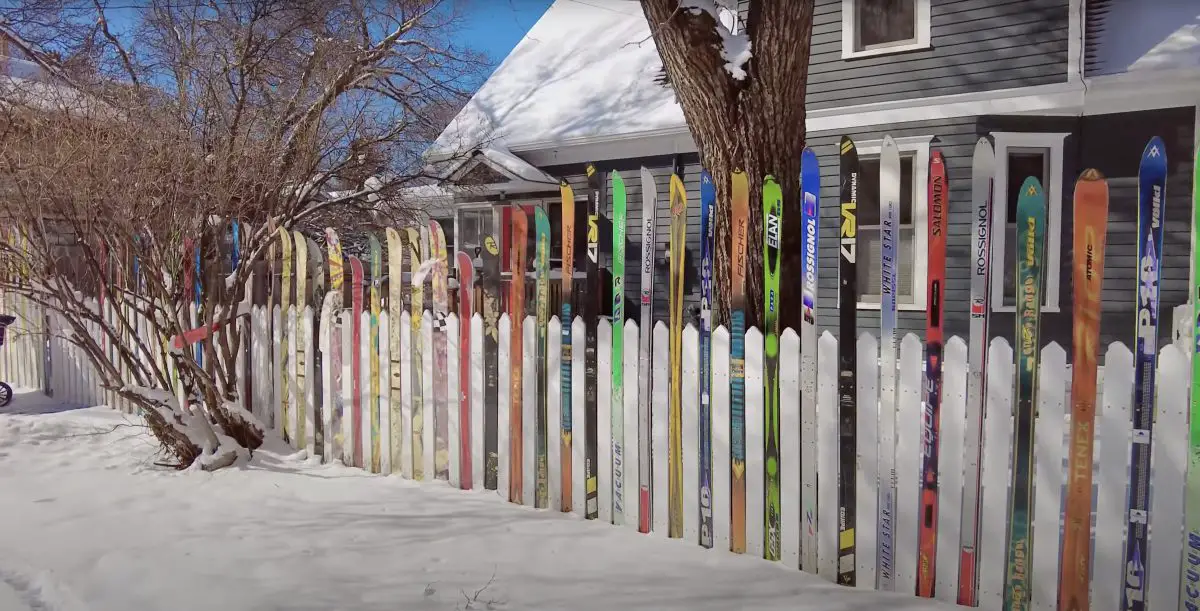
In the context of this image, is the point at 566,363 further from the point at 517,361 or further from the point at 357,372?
the point at 357,372

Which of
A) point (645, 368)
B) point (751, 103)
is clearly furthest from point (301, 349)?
point (751, 103)

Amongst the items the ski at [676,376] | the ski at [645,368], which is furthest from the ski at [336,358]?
the ski at [676,376]

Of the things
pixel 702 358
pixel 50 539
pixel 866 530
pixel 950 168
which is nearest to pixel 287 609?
pixel 50 539

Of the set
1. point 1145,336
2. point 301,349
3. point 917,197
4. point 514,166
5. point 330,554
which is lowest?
point 330,554

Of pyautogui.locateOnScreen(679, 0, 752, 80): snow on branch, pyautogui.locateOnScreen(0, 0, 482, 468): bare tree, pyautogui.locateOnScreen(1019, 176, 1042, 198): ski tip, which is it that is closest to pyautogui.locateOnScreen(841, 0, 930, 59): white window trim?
pyautogui.locateOnScreen(0, 0, 482, 468): bare tree

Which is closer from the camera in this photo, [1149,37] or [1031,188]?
[1031,188]

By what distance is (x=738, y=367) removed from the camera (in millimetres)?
3090

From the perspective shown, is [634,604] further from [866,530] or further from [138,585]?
[138,585]

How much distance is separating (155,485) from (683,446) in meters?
2.96

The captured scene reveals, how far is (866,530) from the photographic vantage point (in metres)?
2.83

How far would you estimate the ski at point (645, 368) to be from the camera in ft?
10.9

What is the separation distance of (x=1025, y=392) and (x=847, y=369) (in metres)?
0.58

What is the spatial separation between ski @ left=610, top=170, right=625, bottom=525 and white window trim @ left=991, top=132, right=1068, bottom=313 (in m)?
5.75

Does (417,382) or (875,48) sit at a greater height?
(875,48)
